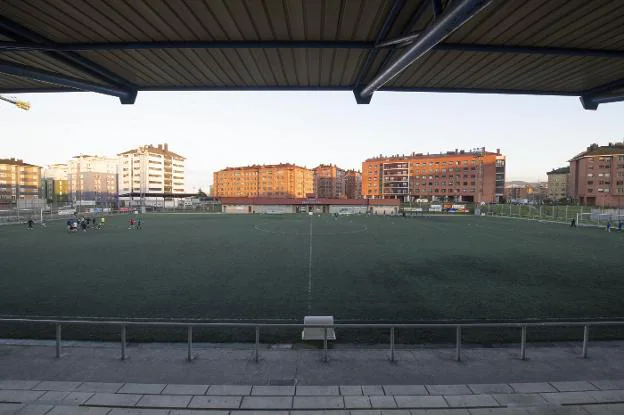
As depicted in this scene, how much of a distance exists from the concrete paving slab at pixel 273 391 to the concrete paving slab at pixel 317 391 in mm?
137

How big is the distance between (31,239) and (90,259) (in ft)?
49.1

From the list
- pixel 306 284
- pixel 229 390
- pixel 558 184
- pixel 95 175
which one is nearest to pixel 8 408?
pixel 229 390

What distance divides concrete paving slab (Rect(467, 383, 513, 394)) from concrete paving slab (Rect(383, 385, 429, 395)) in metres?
0.89

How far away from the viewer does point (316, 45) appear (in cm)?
629

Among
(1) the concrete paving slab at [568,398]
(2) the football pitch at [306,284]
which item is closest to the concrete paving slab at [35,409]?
(2) the football pitch at [306,284]

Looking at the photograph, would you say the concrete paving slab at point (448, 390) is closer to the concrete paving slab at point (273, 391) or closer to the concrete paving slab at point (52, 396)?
the concrete paving slab at point (273, 391)

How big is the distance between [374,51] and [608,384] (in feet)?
25.4

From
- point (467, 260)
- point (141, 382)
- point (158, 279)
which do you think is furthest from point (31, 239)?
point (467, 260)

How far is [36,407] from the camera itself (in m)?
5.08

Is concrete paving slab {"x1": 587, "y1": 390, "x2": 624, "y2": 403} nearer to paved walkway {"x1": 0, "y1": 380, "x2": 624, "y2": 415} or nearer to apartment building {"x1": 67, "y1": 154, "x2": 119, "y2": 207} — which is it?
paved walkway {"x1": 0, "y1": 380, "x2": 624, "y2": 415}

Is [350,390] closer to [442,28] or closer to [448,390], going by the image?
[448,390]

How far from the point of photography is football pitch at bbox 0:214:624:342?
10562 millimetres

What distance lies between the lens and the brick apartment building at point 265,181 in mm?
145375

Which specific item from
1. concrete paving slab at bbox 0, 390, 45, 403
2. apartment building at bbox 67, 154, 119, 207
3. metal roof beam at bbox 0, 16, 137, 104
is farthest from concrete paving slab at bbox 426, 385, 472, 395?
apartment building at bbox 67, 154, 119, 207
